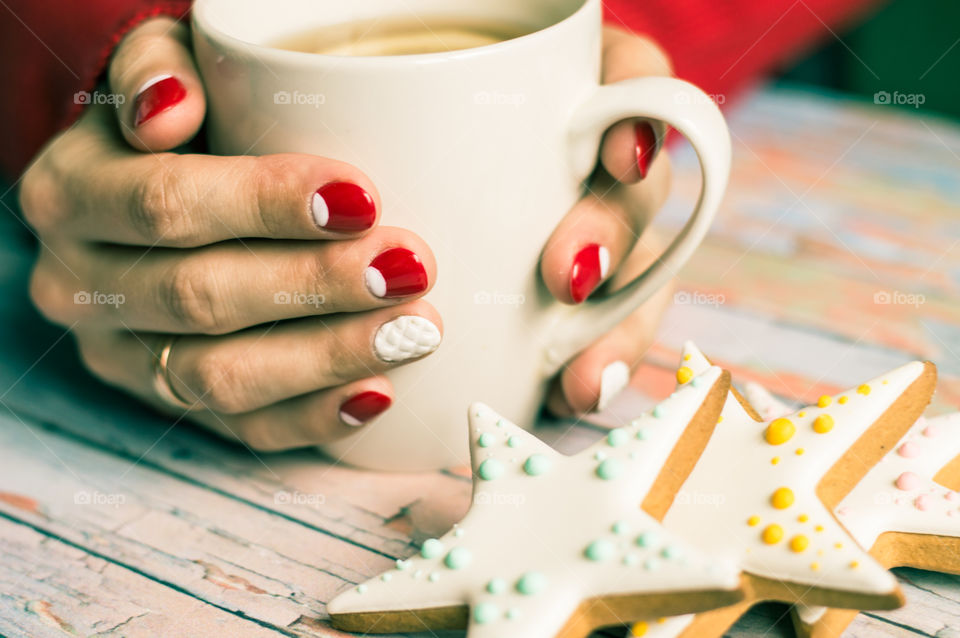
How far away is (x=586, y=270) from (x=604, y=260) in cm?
3

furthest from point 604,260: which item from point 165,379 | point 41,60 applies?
point 41,60

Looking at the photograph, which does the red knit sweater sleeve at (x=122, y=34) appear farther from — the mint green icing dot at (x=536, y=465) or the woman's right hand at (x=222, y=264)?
the mint green icing dot at (x=536, y=465)

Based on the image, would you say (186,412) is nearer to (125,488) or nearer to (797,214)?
(125,488)

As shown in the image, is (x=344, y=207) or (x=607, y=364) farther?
(x=607, y=364)

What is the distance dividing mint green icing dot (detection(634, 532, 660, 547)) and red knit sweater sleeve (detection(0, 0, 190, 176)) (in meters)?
0.66

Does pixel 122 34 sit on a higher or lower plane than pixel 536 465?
higher

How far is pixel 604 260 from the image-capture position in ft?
1.97

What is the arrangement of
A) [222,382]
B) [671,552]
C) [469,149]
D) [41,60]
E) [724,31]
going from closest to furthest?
[671,552], [469,149], [222,382], [41,60], [724,31]

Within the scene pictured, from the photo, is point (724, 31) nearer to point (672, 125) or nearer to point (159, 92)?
point (672, 125)

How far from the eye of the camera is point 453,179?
0.51 m

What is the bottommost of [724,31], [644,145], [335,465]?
[335,465]

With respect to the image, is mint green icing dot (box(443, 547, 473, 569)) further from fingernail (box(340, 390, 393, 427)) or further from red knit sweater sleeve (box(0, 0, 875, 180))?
red knit sweater sleeve (box(0, 0, 875, 180))

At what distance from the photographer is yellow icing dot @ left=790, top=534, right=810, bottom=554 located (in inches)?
16.1

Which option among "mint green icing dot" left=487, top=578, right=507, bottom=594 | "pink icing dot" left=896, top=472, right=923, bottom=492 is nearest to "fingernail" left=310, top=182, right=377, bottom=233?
"mint green icing dot" left=487, top=578, right=507, bottom=594
